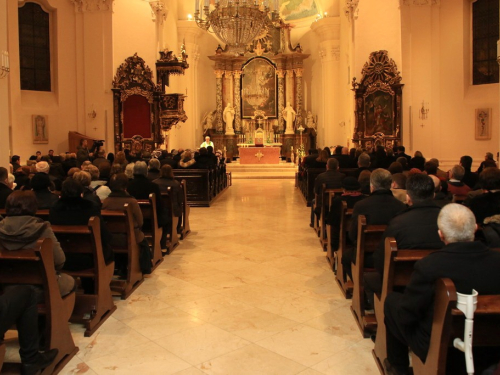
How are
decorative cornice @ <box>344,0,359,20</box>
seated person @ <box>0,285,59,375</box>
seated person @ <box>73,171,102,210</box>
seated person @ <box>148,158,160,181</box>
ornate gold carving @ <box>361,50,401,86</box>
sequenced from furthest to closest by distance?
decorative cornice @ <box>344,0,359,20</box> → ornate gold carving @ <box>361,50,401,86</box> → seated person @ <box>148,158,160,181</box> → seated person @ <box>73,171,102,210</box> → seated person @ <box>0,285,59,375</box>

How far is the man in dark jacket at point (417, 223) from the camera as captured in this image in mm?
4016

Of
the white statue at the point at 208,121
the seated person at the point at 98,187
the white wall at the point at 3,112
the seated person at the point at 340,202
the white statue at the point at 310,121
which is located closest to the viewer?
the seated person at the point at 340,202

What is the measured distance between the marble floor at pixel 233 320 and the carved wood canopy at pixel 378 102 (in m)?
9.96

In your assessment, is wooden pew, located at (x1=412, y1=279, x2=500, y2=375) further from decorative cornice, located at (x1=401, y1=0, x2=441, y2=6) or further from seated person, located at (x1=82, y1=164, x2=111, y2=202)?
decorative cornice, located at (x1=401, y1=0, x2=441, y2=6)

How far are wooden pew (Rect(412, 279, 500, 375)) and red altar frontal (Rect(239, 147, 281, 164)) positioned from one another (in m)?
20.7

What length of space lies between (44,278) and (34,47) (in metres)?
15.8

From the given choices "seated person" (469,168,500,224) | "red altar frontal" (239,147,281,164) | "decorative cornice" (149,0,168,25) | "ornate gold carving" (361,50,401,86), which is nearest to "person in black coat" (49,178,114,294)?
"seated person" (469,168,500,224)

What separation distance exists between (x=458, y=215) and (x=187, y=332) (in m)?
2.77

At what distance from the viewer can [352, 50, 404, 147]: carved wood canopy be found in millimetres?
17641

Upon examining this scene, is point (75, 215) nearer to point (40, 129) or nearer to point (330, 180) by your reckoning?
point (330, 180)

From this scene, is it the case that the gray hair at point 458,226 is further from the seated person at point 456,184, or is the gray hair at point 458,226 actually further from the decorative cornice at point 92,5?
the decorative cornice at point 92,5

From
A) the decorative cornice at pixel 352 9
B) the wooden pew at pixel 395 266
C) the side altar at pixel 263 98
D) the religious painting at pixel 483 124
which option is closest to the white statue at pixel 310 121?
the side altar at pixel 263 98

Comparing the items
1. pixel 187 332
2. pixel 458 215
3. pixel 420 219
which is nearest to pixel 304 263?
pixel 187 332

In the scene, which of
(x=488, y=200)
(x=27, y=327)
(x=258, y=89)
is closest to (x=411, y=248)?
(x=488, y=200)
